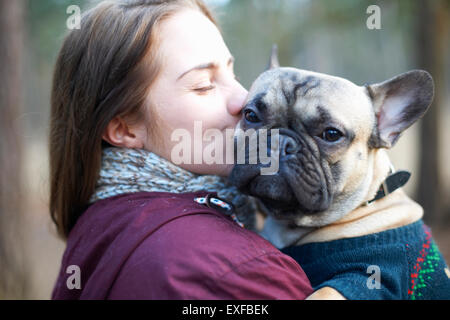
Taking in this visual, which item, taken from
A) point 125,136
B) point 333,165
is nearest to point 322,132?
point 333,165

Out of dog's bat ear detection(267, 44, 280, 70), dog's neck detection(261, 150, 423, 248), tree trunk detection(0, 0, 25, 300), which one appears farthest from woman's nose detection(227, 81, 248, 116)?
tree trunk detection(0, 0, 25, 300)

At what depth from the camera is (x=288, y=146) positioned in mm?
1780

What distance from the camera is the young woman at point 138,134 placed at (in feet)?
4.66

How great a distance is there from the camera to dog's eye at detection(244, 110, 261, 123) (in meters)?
1.95

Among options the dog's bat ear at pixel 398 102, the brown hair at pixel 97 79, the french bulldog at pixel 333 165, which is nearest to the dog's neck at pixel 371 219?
the french bulldog at pixel 333 165

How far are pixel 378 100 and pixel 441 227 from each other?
16.7ft

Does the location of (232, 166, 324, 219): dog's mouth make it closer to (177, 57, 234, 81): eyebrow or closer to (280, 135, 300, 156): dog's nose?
(280, 135, 300, 156): dog's nose

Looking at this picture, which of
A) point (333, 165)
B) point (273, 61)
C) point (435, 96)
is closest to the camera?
point (333, 165)

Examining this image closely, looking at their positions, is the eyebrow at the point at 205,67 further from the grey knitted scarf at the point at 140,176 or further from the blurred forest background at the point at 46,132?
the blurred forest background at the point at 46,132

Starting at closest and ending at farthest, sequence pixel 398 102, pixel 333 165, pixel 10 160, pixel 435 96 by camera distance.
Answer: pixel 333 165 → pixel 398 102 → pixel 10 160 → pixel 435 96

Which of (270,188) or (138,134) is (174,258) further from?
(138,134)

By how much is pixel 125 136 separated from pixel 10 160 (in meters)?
2.24

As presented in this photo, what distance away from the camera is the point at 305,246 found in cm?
189

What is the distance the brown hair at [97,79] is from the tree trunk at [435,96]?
207 inches
